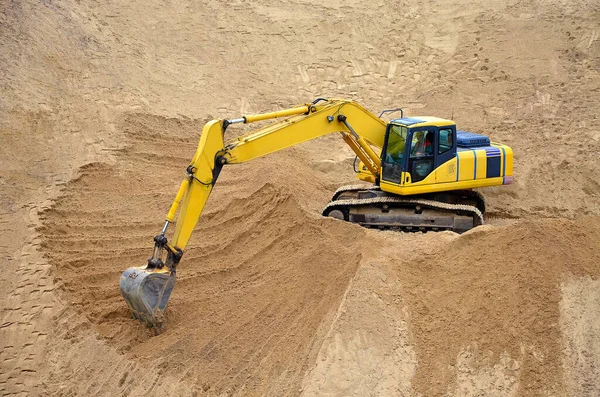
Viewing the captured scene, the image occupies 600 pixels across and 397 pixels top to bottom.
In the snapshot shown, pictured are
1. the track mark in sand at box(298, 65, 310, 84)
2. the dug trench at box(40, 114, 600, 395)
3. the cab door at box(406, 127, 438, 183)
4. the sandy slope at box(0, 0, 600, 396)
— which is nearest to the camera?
the dug trench at box(40, 114, 600, 395)

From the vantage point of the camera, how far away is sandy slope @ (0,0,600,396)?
8.89 meters

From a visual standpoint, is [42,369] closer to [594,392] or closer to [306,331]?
[306,331]

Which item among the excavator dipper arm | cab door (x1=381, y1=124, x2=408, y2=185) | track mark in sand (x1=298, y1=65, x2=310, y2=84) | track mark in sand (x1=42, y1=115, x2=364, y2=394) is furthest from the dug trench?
track mark in sand (x1=298, y1=65, x2=310, y2=84)

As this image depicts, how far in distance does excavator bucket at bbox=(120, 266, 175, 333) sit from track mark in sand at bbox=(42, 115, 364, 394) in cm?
26

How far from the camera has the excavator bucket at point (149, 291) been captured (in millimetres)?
9211

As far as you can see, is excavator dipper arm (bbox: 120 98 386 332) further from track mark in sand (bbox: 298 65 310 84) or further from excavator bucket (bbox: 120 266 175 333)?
track mark in sand (bbox: 298 65 310 84)

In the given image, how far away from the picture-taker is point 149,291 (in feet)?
30.5

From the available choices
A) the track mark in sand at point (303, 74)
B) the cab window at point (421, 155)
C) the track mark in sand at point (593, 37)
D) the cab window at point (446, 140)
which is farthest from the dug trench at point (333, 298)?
the track mark in sand at point (593, 37)

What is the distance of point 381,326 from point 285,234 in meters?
3.21

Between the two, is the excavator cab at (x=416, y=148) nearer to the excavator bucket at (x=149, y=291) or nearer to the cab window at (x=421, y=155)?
the cab window at (x=421, y=155)

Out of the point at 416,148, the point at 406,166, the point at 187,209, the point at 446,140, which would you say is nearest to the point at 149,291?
the point at 187,209

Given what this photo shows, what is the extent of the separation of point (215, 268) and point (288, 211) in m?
1.87

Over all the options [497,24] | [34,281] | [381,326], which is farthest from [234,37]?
[381,326]

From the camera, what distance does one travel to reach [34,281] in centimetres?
1039
